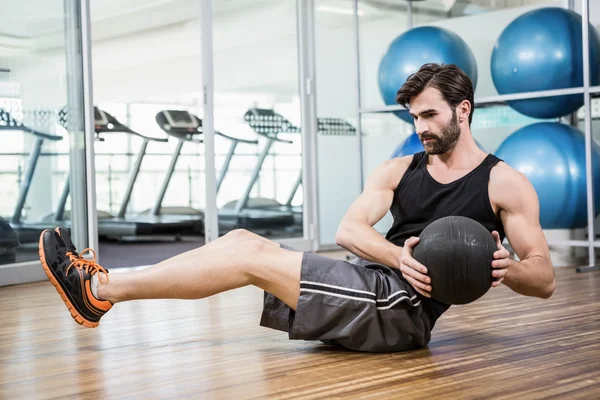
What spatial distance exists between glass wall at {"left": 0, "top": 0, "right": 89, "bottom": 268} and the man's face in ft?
9.17

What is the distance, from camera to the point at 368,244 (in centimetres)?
213

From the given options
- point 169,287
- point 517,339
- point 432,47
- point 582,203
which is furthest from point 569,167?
point 169,287

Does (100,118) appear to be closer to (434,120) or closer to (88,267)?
(88,267)

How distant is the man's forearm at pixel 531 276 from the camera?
6.33 ft

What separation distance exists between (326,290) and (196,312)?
1226 mm

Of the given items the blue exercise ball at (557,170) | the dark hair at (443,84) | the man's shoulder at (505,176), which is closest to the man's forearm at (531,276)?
the man's shoulder at (505,176)

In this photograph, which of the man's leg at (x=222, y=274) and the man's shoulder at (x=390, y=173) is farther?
the man's shoulder at (x=390, y=173)

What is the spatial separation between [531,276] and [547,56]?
2.70 meters

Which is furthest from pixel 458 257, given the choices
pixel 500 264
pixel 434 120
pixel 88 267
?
pixel 88 267

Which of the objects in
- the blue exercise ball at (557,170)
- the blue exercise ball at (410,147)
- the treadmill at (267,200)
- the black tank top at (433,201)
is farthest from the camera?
the treadmill at (267,200)

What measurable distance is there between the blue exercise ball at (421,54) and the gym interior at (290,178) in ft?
0.05

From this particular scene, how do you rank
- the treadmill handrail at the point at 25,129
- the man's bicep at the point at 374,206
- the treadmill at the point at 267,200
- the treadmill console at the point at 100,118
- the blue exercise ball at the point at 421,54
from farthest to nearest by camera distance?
the treadmill console at the point at 100,118 < the treadmill at the point at 267,200 < the blue exercise ball at the point at 421,54 < the treadmill handrail at the point at 25,129 < the man's bicep at the point at 374,206

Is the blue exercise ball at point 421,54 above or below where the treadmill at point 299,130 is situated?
above

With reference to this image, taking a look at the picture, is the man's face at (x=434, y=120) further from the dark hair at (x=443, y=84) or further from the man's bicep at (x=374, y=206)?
the man's bicep at (x=374, y=206)
